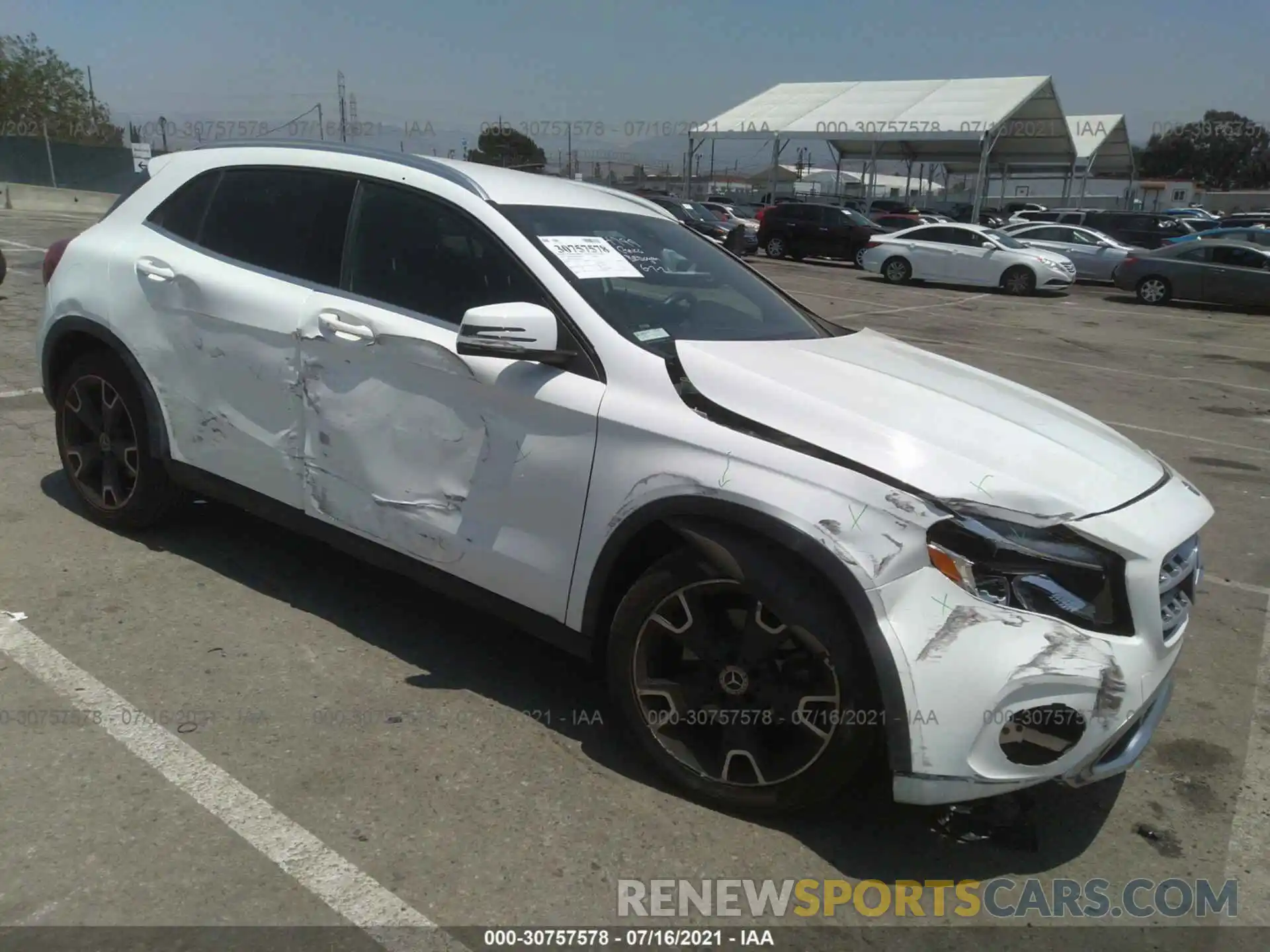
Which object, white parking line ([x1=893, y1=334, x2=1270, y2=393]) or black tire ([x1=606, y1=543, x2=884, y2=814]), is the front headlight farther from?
white parking line ([x1=893, y1=334, x2=1270, y2=393])

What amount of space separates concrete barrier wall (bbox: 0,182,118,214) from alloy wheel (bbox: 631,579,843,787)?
105 feet

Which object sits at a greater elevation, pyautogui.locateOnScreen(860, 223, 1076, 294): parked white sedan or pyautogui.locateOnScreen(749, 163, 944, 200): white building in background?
pyautogui.locateOnScreen(749, 163, 944, 200): white building in background

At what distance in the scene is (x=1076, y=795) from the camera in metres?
3.12

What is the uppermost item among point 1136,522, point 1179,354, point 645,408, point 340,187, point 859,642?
point 340,187

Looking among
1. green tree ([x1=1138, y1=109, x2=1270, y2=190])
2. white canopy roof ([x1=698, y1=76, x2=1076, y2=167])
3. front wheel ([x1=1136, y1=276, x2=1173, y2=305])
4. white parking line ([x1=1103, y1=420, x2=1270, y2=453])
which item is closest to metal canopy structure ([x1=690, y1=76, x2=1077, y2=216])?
white canopy roof ([x1=698, y1=76, x2=1076, y2=167])

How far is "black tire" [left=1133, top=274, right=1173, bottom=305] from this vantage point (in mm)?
20312

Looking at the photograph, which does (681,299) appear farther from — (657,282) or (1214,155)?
(1214,155)

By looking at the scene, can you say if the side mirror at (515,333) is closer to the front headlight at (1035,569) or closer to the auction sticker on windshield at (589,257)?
the auction sticker on windshield at (589,257)

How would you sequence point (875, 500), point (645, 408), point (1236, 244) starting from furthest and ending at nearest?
point (1236, 244), point (645, 408), point (875, 500)

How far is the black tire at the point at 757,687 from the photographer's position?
8.43ft

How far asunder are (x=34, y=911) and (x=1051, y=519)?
8.76 ft

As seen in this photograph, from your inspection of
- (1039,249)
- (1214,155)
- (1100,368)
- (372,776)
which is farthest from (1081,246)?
(1214,155)

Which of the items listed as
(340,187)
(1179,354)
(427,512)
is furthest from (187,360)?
(1179,354)

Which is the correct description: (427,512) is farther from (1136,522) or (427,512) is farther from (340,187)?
(1136,522)
